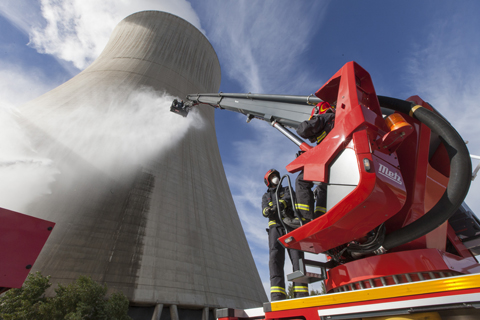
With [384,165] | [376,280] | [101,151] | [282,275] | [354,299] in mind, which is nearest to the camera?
[354,299]

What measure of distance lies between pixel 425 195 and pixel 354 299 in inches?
35.6

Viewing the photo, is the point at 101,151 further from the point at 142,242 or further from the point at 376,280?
the point at 376,280

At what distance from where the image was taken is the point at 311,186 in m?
2.04

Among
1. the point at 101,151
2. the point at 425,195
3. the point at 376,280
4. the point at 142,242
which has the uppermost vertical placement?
the point at 101,151

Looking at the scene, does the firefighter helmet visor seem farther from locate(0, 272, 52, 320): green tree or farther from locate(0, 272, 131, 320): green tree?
locate(0, 272, 52, 320): green tree

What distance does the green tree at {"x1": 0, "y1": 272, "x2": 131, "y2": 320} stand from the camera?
16.2 ft

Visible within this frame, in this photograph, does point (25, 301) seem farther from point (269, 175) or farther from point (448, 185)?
point (448, 185)

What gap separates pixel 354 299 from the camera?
1.43 m

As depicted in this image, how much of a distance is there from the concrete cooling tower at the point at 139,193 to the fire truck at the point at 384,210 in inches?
259

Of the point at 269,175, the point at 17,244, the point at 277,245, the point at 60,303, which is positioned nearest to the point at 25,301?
the point at 60,303

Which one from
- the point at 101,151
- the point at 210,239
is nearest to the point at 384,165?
the point at 210,239

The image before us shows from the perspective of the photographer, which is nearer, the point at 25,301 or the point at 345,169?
the point at 345,169

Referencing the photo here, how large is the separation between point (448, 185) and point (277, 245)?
5.11 ft

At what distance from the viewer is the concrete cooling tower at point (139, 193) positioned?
22.8 feet
